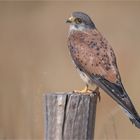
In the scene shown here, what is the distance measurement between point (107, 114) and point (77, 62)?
2.17 m

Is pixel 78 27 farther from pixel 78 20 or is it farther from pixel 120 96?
pixel 120 96

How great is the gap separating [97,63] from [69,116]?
1.48 m

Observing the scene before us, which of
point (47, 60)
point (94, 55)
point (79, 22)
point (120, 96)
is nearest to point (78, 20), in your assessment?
point (79, 22)

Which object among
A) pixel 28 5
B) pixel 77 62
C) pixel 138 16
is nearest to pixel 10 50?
pixel 28 5

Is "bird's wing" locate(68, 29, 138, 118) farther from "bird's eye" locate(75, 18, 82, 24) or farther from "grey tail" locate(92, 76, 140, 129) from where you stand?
"bird's eye" locate(75, 18, 82, 24)

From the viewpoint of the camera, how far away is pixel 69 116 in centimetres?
718

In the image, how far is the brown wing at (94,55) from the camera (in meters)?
8.45

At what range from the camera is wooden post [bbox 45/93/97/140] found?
7164 millimetres

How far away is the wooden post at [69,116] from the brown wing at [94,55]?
1.14 m

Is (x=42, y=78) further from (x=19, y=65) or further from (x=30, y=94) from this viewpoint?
(x=19, y=65)

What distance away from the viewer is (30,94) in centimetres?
→ 1028

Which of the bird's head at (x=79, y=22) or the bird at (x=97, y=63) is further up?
the bird's head at (x=79, y=22)

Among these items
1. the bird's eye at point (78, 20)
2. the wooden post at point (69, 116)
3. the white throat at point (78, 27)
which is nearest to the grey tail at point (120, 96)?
the wooden post at point (69, 116)

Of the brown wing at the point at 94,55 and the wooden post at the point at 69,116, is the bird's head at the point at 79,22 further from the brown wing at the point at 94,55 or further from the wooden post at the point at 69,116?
the wooden post at the point at 69,116
